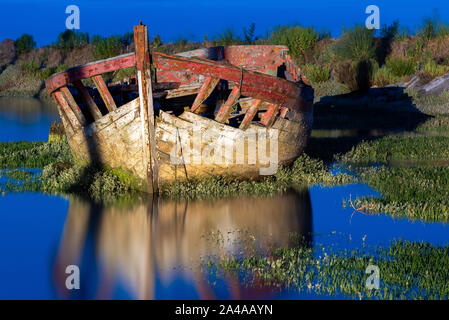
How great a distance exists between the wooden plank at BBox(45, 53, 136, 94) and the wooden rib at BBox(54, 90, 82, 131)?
6.8 inches

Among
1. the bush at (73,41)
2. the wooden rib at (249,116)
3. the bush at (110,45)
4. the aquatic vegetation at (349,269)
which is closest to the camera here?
the aquatic vegetation at (349,269)

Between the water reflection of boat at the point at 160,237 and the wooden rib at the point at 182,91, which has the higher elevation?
the wooden rib at the point at 182,91

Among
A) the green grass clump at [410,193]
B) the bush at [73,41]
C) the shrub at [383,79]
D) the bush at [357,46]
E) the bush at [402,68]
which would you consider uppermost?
the bush at [73,41]

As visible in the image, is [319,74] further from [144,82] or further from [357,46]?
[144,82]

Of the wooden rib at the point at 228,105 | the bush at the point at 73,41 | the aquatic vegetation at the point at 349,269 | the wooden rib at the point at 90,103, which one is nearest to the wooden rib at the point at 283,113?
the wooden rib at the point at 228,105

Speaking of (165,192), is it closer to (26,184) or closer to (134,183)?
(134,183)

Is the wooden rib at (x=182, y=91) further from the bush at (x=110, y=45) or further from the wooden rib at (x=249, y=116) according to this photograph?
the bush at (x=110, y=45)

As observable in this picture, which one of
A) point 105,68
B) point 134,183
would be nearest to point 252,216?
point 134,183

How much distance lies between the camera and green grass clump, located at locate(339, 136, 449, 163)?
1359cm

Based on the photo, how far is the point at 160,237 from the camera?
28.4 feet

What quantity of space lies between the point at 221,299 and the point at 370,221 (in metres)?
3.28

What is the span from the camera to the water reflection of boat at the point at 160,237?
6.82 metres

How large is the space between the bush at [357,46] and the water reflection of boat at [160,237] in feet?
65.0

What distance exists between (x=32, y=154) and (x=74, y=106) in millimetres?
4033
